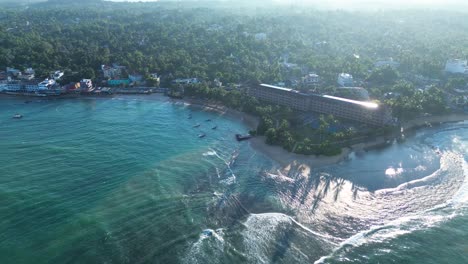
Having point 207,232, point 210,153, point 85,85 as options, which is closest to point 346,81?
point 210,153

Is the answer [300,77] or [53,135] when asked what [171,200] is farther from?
[300,77]

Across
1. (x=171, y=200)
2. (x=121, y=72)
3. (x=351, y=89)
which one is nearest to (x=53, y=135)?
(x=171, y=200)

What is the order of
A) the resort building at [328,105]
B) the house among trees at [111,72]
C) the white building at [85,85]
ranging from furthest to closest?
the house among trees at [111,72]
the white building at [85,85]
the resort building at [328,105]

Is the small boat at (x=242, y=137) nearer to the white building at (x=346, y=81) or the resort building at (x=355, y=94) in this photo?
the resort building at (x=355, y=94)

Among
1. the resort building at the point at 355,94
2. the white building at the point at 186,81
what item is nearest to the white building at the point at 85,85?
the white building at the point at 186,81

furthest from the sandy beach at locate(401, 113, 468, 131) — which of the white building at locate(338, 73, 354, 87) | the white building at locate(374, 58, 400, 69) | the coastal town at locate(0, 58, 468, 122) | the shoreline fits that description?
the white building at locate(374, 58, 400, 69)
